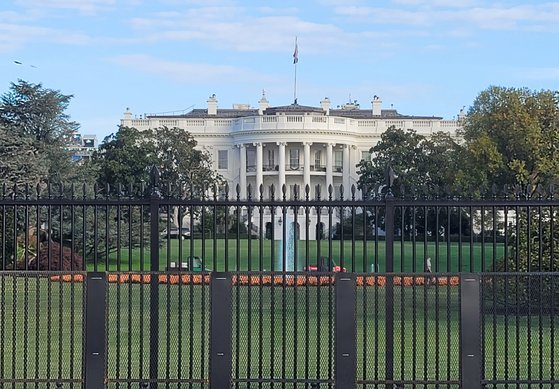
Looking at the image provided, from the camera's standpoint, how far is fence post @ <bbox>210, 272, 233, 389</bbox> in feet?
21.1

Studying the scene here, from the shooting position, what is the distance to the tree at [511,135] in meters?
34.5

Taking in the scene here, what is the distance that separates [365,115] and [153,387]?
213ft

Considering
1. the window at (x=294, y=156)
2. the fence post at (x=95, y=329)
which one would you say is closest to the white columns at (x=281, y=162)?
the window at (x=294, y=156)

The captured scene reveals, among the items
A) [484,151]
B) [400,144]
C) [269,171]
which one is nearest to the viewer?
[484,151]

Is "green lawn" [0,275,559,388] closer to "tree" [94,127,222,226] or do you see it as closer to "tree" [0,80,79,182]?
"tree" [0,80,79,182]

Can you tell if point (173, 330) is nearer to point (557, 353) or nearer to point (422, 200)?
point (557, 353)

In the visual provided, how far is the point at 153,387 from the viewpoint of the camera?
7355 mm

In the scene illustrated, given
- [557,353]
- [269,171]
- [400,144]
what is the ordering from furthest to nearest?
1. [269,171]
2. [400,144]
3. [557,353]

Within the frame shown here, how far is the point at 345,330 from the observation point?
20.8ft

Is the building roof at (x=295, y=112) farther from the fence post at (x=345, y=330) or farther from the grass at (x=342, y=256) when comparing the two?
the fence post at (x=345, y=330)

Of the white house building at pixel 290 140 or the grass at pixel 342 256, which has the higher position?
the white house building at pixel 290 140

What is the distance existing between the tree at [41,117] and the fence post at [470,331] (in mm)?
28069

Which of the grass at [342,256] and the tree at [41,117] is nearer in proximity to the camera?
the grass at [342,256]

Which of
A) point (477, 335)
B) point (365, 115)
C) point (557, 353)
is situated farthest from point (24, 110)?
point (365, 115)
